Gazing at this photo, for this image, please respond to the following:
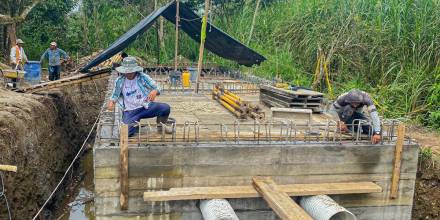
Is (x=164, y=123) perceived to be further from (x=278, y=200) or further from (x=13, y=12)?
(x=13, y=12)

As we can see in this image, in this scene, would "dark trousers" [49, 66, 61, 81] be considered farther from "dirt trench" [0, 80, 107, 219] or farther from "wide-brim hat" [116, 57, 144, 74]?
"wide-brim hat" [116, 57, 144, 74]

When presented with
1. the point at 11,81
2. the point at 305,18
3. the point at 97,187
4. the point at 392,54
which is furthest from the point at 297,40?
the point at 97,187

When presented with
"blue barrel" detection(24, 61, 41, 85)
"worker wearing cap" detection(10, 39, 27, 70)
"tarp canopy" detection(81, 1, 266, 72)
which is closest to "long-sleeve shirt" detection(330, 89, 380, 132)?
"tarp canopy" detection(81, 1, 266, 72)

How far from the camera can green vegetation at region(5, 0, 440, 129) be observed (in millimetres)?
10844

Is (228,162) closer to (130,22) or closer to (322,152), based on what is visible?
(322,152)

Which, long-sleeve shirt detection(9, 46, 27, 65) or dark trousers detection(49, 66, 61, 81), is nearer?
long-sleeve shirt detection(9, 46, 27, 65)

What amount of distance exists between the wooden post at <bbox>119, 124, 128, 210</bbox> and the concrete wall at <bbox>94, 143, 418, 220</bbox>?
0.26 ft

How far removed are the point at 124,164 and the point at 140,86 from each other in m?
1.32

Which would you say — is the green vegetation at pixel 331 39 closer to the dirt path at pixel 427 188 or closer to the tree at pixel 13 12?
the tree at pixel 13 12

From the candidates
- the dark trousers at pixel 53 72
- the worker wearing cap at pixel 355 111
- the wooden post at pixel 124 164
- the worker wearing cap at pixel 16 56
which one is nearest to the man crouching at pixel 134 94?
the wooden post at pixel 124 164

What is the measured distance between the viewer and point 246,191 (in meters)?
6.42

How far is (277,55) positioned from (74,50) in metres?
11.6

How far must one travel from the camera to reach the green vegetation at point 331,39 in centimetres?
1084

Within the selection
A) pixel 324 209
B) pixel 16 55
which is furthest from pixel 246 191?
pixel 16 55
